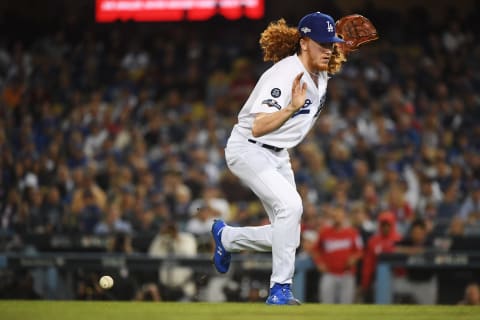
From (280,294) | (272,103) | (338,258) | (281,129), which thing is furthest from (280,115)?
(338,258)

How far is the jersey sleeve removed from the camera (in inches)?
231

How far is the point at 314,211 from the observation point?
11.4 m

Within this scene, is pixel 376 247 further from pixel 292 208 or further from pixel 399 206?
pixel 292 208

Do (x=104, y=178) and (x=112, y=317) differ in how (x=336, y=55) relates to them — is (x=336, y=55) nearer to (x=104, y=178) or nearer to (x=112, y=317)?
(x=112, y=317)

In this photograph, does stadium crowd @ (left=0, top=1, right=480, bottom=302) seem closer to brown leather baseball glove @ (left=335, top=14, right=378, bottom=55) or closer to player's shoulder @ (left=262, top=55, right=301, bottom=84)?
brown leather baseball glove @ (left=335, top=14, right=378, bottom=55)

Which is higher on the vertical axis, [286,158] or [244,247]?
[286,158]

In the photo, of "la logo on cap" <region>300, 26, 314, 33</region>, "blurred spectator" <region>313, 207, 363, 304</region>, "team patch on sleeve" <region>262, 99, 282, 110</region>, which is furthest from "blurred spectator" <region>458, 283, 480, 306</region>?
"team patch on sleeve" <region>262, 99, 282, 110</region>

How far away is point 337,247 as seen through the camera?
10.3 metres

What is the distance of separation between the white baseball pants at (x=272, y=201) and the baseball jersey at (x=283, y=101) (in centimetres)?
10

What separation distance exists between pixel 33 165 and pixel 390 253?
20.5ft

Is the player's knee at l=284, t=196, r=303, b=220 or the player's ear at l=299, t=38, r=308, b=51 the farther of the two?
the player's ear at l=299, t=38, r=308, b=51

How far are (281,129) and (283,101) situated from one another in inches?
11.0

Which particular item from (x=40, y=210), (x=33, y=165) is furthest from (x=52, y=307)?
(x=33, y=165)

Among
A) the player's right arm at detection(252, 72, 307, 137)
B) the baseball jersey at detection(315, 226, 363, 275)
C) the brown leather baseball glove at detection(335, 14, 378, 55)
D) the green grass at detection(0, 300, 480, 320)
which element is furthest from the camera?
the baseball jersey at detection(315, 226, 363, 275)
